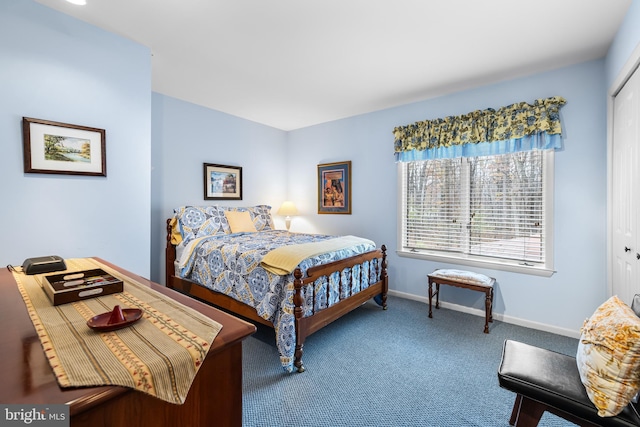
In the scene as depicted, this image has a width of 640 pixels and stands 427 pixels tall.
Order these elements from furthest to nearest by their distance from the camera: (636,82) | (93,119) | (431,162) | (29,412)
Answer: (431,162) < (93,119) < (636,82) < (29,412)

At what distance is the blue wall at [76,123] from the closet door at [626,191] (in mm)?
3780

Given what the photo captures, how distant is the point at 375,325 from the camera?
118 inches

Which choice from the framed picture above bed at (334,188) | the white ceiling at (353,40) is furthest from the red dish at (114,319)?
the framed picture above bed at (334,188)

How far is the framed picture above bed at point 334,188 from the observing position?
14.4ft

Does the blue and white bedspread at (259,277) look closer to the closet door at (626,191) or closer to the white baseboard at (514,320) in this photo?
the white baseboard at (514,320)

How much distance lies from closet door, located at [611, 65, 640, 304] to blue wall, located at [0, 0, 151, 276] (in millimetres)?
3780

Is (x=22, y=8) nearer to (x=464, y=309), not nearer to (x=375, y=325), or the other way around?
(x=375, y=325)

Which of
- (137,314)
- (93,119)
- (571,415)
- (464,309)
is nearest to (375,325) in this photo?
(464,309)

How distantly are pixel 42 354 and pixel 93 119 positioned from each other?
2.27 metres

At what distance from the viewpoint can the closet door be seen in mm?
1918

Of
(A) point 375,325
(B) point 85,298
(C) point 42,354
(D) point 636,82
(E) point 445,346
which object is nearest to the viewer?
(C) point 42,354

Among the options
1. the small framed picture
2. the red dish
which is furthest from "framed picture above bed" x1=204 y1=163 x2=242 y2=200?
the red dish

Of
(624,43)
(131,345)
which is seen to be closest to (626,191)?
(624,43)

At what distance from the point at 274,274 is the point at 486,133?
2683 mm
